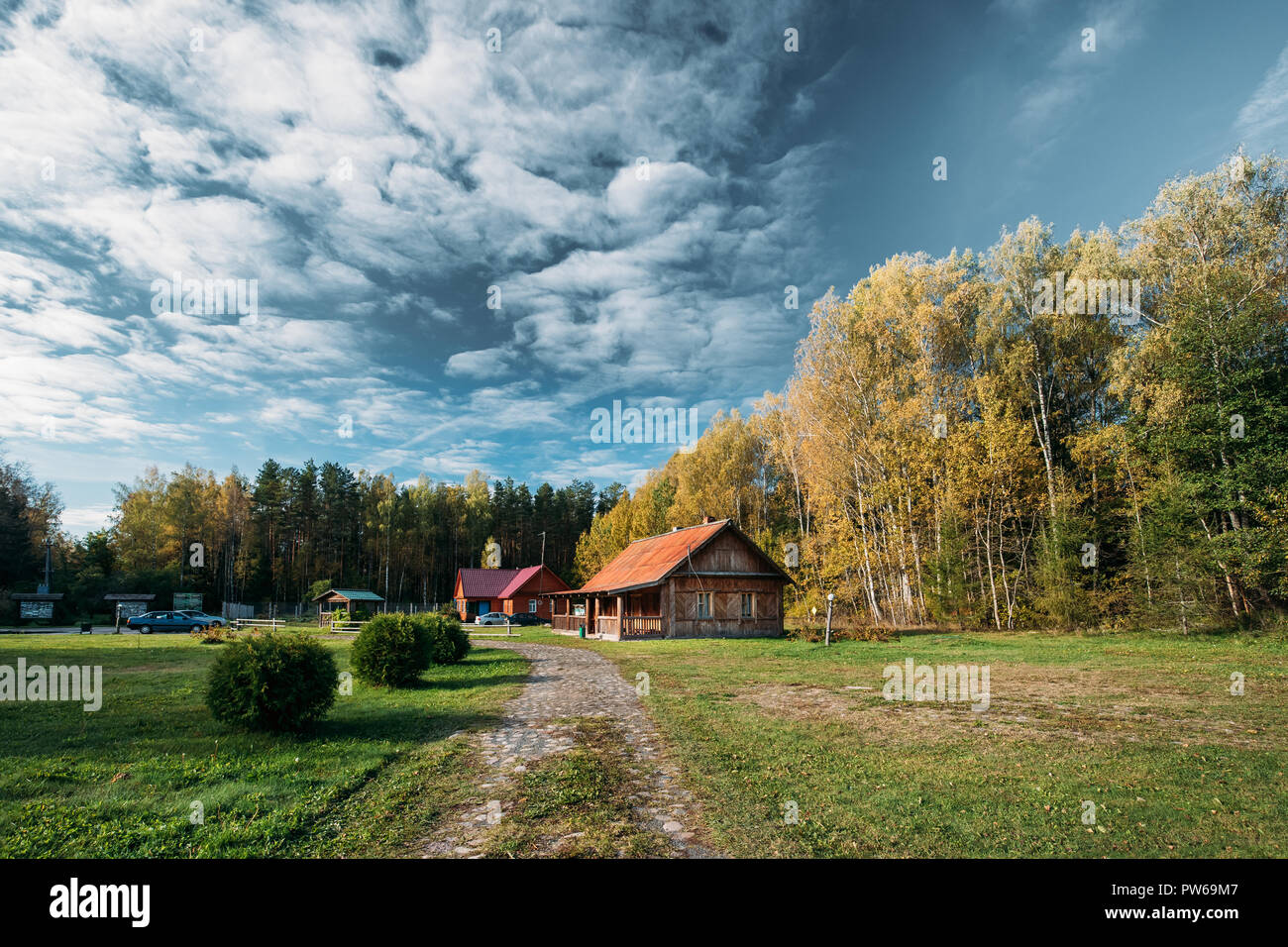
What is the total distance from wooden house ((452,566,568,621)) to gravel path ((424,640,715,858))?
3819 centimetres

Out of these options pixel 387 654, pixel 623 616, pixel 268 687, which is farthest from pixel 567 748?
pixel 623 616

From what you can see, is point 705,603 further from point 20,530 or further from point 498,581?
point 20,530

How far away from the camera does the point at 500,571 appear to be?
6000 cm

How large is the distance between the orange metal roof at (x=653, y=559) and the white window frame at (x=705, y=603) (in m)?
2.35

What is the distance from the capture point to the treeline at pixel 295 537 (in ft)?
174

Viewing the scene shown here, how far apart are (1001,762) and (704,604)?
23.4 metres

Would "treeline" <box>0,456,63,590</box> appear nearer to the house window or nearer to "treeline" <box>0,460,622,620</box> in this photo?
Result: "treeline" <box>0,460,622,620</box>

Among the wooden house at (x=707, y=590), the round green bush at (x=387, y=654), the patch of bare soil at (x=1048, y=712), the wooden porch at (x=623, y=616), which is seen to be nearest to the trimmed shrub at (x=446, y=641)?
the round green bush at (x=387, y=654)

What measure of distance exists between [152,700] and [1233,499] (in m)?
30.7

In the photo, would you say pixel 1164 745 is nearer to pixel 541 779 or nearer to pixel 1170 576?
pixel 541 779

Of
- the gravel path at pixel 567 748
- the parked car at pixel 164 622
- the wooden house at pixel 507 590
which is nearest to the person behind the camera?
the gravel path at pixel 567 748

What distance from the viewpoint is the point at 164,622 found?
38750mm

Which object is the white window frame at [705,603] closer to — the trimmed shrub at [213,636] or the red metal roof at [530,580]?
the trimmed shrub at [213,636]

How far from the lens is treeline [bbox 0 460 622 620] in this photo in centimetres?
5319
